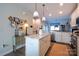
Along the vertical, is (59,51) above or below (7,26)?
below

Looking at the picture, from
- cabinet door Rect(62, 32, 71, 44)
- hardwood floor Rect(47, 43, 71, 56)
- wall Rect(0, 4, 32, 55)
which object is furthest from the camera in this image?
cabinet door Rect(62, 32, 71, 44)

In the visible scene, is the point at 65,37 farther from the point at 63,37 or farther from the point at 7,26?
the point at 7,26

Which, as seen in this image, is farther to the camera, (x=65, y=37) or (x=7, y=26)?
(x=65, y=37)

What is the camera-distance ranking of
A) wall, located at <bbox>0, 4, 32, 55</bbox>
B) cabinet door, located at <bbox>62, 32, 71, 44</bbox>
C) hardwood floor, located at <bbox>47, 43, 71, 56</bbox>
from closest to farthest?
wall, located at <bbox>0, 4, 32, 55</bbox>, hardwood floor, located at <bbox>47, 43, 71, 56</bbox>, cabinet door, located at <bbox>62, 32, 71, 44</bbox>

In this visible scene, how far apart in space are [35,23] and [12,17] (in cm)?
92

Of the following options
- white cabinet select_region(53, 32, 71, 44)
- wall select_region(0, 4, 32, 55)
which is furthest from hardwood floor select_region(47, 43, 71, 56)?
white cabinet select_region(53, 32, 71, 44)

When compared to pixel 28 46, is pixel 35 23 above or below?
above

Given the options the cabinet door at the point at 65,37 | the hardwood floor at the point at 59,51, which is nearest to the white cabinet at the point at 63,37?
the cabinet door at the point at 65,37

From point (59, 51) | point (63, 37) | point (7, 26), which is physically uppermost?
point (7, 26)

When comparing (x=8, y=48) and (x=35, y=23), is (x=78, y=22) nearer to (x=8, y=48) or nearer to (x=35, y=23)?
(x=35, y=23)

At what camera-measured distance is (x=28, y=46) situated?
9.21 feet

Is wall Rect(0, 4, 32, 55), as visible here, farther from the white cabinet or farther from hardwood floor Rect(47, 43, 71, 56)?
the white cabinet

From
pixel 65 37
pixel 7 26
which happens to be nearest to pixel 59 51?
pixel 7 26

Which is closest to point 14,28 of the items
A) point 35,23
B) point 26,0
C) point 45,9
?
point 35,23
